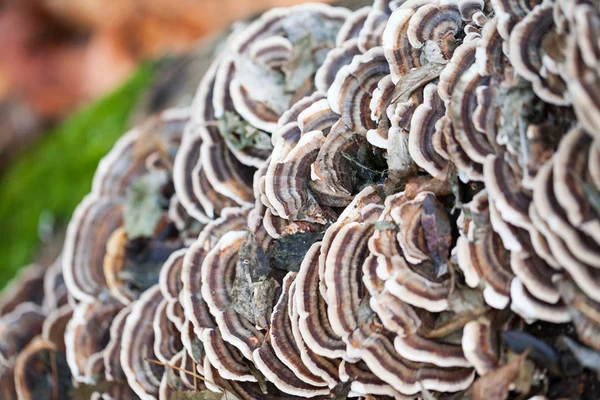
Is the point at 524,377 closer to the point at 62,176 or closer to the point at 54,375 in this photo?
the point at 54,375

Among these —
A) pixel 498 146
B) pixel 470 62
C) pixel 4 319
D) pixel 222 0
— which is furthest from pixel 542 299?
pixel 222 0

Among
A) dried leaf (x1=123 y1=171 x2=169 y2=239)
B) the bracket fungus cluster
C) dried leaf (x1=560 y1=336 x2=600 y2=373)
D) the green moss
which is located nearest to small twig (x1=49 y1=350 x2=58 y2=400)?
the bracket fungus cluster

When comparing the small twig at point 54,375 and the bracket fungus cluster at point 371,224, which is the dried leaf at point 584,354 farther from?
the small twig at point 54,375

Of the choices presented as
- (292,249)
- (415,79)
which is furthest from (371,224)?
(415,79)

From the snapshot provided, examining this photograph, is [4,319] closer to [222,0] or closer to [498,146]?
[498,146]

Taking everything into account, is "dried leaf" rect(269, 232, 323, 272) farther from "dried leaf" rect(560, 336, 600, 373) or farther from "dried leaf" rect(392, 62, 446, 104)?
"dried leaf" rect(560, 336, 600, 373)
